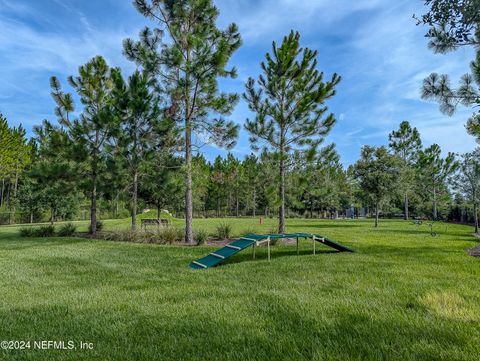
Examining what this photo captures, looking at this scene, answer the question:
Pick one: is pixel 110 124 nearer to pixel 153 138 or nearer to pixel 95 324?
pixel 153 138

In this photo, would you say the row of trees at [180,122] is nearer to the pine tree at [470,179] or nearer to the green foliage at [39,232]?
the green foliage at [39,232]

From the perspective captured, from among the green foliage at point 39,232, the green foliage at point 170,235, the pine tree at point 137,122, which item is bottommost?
the green foliage at point 39,232

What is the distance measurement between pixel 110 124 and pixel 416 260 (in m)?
11.8

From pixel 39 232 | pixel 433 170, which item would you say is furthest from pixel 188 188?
pixel 433 170

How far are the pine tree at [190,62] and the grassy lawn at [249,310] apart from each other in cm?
585

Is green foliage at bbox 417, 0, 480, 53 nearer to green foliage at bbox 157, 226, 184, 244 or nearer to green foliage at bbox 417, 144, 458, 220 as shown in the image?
green foliage at bbox 157, 226, 184, 244

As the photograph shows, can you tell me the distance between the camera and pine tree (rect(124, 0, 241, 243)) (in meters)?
11.2

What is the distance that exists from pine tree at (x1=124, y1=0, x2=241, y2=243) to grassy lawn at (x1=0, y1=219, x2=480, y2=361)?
5.85 metres

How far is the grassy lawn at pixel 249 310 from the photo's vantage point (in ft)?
9.95

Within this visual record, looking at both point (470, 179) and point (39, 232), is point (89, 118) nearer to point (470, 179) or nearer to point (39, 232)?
point (39, 232)

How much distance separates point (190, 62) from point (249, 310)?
30.3 ft

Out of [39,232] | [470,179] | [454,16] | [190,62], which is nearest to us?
[454,16]

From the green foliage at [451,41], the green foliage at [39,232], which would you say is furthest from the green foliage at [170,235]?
the green foliage at [451,41]

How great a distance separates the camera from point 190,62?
11.2m
